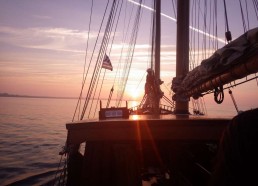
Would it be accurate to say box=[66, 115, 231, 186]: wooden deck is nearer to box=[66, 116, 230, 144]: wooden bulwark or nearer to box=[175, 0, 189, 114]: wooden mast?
box=[66, 116, 230, 144]: wooden bulwark

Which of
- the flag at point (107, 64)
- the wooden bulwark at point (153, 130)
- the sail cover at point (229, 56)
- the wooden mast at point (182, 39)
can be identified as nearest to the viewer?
the sail cover at point (229, 56)

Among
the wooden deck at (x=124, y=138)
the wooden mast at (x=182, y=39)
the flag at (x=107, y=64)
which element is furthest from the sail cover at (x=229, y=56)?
the flag at (x=107, y=64)

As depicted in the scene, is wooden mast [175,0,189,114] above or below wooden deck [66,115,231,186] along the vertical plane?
above

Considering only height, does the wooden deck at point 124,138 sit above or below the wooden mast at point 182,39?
below

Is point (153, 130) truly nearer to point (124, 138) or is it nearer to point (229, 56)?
point (124, 138)

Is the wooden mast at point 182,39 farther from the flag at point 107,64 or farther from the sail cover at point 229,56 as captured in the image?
the flag at point 107,64

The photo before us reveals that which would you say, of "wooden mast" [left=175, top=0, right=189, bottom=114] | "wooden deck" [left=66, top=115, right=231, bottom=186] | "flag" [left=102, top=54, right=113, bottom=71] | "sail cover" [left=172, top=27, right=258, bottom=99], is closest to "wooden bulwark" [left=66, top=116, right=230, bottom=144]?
"wooden deck" [left=66, top=115, right=231, bottom=186]

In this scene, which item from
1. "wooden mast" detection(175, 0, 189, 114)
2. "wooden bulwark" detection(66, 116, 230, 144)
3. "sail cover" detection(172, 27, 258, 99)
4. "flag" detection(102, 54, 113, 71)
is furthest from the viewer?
"flag" detection(102, 54, 113, 71)

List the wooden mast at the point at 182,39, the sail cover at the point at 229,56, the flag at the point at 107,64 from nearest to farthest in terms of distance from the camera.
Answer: the sail cover at the point at 229,56 → the wooden mast at the point at 182,39 → the flag at the point at 107,64

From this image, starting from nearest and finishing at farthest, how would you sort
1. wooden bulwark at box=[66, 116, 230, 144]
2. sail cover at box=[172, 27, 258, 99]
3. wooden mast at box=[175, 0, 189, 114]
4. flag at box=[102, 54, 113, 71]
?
sail cover at box=[172, 27, 258, 99]
wooden bulwark at box=[66, 116, 230, 144]
wooden mast at box=[175, 0, 189, 114]
flag at box=[102, 54, 113, 71]

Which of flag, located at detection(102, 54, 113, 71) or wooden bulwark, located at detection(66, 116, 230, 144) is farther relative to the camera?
flag, located at detection(102, 54, 113, 71)

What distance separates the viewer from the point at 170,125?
390 cm

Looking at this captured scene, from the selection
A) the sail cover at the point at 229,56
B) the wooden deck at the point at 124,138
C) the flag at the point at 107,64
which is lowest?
the wooden deck at the point at 124,138

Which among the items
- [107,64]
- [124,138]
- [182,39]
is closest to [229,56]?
[124,138]
